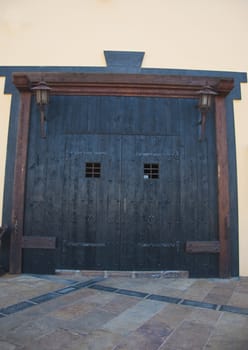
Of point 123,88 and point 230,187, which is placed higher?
point 123,88

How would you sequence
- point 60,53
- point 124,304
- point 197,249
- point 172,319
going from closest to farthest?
point 172,319 < point 124,304 < point 197,249 < point 60,53

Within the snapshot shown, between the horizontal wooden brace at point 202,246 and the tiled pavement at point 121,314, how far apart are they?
1.71ft

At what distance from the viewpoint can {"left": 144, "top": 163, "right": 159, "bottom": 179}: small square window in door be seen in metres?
4.68

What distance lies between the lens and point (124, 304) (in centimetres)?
309

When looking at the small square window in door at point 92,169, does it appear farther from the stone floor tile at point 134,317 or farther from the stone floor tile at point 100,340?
the stone floor tile at point 100,340

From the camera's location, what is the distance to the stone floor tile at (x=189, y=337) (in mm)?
2141

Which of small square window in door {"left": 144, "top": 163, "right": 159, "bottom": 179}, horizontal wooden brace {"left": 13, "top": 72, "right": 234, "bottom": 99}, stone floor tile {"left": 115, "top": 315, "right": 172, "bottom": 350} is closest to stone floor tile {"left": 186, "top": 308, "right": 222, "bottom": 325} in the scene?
stone floor tile {"left": 115, "top": 315, "right": 172, "bottom": 350}

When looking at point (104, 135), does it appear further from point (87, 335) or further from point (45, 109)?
point (87, 335)

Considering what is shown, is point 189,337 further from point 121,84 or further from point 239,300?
point 121,84

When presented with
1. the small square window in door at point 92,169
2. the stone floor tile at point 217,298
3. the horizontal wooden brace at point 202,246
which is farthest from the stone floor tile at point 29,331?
the horizontal wooden brace at point 202,246

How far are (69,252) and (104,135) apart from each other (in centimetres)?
213

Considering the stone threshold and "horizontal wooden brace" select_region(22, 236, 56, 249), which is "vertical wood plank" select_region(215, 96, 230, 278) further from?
"horizontal wooden brace" select_region(22, 236, 56, 249)

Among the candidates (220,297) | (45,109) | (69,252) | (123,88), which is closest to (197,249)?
(220,297)

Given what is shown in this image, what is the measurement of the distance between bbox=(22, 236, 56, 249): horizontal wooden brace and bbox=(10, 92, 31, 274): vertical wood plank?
10cm
